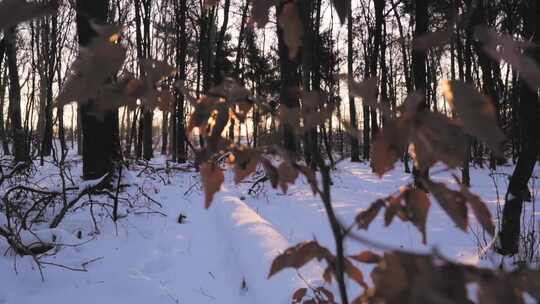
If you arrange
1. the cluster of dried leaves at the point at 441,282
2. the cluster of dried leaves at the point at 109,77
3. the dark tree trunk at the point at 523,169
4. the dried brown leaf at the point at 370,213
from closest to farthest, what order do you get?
the cluster of dried leaves at the point at 441,282
the cluster of dried leaves at the point at 109,77
the dried brown leaf at the point at 370,213
the dark tree trunk at the point at 523,169

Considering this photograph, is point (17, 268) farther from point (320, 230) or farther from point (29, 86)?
point (29, 86)

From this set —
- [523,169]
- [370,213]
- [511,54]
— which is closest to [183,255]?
[523,169]

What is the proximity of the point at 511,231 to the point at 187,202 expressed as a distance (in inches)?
158

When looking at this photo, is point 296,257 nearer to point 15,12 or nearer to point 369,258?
point 369,258

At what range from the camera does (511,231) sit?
3053 millimetres

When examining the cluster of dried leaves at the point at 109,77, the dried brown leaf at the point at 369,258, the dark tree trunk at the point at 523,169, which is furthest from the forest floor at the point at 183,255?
the cluster of dried leaves at the point at 109,77

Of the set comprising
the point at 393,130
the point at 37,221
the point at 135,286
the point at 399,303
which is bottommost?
the point at 135,286

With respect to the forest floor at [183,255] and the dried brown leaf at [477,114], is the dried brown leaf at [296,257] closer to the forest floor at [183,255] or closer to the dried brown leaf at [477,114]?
the dried brown leaf at [477,114]

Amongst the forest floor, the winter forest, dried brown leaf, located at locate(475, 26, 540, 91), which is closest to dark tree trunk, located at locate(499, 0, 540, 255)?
the winter forest

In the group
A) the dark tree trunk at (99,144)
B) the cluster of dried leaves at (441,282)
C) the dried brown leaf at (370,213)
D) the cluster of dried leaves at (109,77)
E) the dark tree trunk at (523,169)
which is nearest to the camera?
the cluster of dried leaves at (441,282)

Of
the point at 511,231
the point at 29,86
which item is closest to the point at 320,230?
the point at 511,231

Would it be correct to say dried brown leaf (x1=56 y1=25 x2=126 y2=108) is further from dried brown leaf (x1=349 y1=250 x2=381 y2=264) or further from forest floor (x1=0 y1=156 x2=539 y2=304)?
forest floor (x1=0 y1=156 x2=539 y2=304)

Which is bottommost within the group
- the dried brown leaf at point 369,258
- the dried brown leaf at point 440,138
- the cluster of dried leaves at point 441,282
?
the dried brown leaf at point 369,258

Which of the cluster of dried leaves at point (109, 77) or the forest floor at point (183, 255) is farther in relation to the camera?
the forest floor at point (183, 255)
